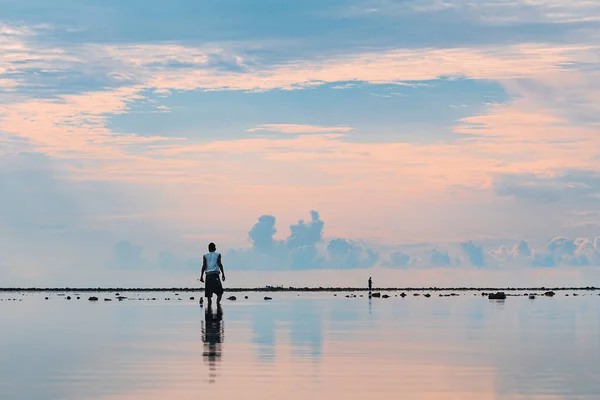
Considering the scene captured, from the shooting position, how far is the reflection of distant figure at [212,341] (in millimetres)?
17312

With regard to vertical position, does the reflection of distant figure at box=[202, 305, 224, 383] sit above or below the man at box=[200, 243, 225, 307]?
below

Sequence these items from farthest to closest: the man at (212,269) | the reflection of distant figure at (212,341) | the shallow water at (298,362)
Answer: the man at (212,269)
the reflection of distant figure at (212,341)
the shallow water at (298,362)

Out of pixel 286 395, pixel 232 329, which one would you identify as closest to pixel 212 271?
pixel 232 329

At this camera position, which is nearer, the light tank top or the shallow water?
the shallow water

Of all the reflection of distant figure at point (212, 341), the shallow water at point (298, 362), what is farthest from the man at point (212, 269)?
the shallow water at point (298, 362)

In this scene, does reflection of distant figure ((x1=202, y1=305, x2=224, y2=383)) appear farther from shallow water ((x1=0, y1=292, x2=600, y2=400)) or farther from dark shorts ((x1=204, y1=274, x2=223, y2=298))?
dark shorts ((x1=204, y1=274, x2=223, y2=298))

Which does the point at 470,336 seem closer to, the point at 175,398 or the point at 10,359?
the point at 10,359

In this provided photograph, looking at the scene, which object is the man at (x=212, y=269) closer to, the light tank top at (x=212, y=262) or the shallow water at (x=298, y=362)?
the light tank top at (x=212, y=262)

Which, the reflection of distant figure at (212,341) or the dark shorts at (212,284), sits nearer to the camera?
the reflection of distant figure at (212,341)

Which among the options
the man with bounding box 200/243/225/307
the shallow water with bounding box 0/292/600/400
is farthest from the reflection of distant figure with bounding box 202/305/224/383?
the man with bounding box 200/243/225/307

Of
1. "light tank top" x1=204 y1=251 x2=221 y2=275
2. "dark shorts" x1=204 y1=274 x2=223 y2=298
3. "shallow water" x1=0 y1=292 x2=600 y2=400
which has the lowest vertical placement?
"shallow water" x1=0 y1=292 x2=600 y2=400

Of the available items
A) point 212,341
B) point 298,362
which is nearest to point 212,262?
point 212,341

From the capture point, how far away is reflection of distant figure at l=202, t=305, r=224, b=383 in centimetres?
1731

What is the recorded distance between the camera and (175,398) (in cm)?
1337
